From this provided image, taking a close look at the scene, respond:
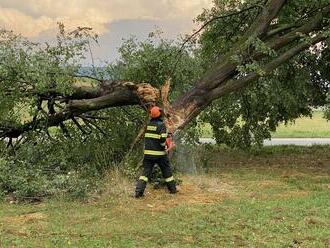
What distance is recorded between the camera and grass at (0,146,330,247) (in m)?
7.70

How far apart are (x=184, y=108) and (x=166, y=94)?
52 cm

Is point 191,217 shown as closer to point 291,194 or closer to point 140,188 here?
point 140,188

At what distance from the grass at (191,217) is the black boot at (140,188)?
0.16 metres

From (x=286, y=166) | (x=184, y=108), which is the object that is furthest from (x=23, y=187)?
(x=286, y=166)

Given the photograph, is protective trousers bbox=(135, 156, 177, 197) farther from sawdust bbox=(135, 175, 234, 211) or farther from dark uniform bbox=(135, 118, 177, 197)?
sawdust bbox=(135, 175, 234, 211)

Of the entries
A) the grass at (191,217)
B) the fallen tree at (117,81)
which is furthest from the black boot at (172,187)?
the fallen tree at (117,81)

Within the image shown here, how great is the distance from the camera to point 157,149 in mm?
10789

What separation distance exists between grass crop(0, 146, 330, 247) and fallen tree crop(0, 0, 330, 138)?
6.15 ft

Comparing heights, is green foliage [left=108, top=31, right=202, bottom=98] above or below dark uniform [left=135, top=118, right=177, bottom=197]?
above

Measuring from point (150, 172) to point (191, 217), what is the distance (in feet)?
6.95

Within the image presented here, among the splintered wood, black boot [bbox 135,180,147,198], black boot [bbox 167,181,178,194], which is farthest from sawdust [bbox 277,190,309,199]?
the splintered wood

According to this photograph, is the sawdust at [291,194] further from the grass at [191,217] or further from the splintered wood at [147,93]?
the splintered wood at [147,93]

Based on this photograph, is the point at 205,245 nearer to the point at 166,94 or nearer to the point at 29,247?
the point at 29,247

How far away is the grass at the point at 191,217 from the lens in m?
7.70
